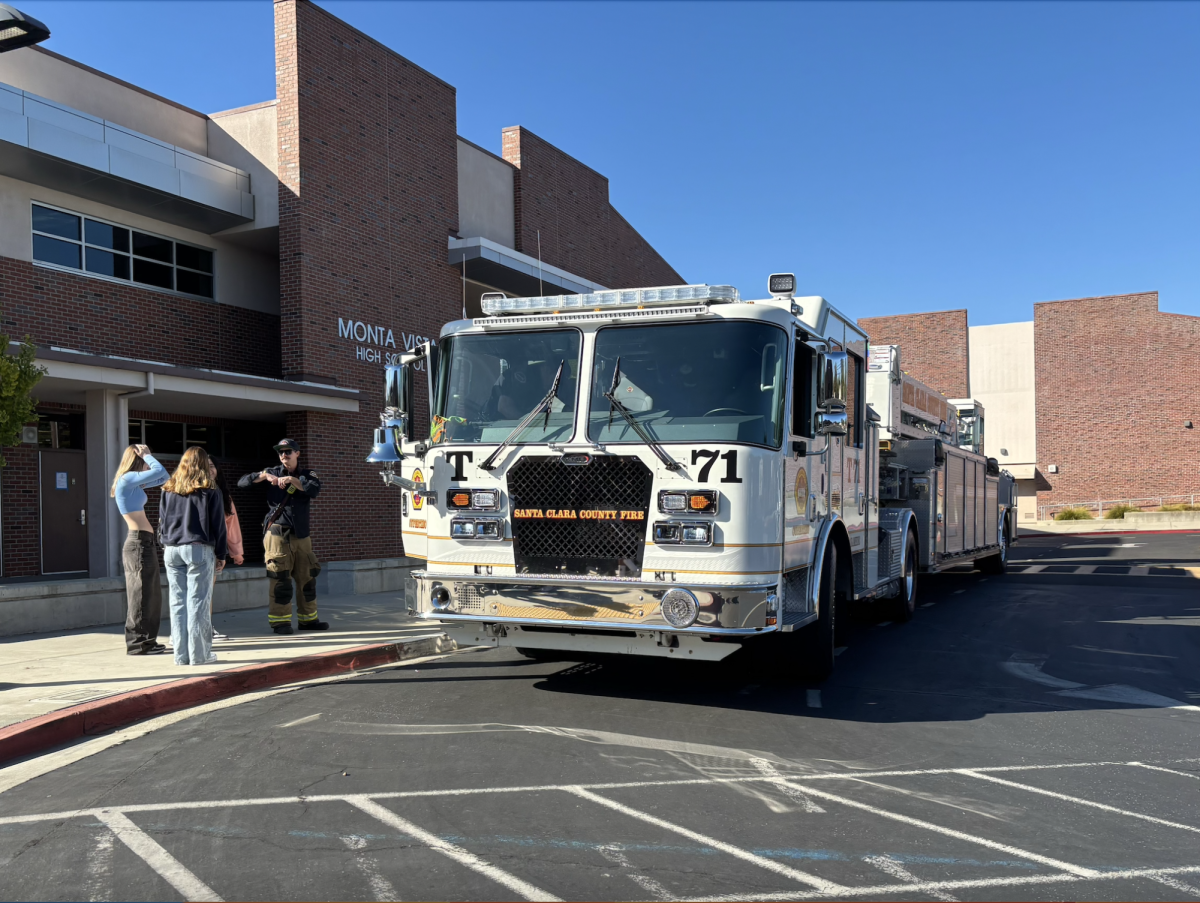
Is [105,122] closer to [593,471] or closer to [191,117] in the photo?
[191,117]

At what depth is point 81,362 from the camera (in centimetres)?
1206

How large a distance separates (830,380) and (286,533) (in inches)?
221

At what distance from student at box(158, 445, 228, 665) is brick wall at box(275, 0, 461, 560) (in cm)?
821

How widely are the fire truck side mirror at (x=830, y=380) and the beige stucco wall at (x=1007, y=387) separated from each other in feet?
131

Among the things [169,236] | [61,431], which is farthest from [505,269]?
[61,431]

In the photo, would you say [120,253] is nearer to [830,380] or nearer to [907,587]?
[907,587]

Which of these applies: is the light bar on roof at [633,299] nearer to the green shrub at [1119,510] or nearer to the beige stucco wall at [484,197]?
the beige stucco wall at [484,197]

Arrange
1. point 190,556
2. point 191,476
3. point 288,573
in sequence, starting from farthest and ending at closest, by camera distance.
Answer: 1. point 288,573
2. point 191,476
3. point 190,556

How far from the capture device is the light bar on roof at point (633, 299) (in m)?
6.98

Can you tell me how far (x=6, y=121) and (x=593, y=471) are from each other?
10819mm

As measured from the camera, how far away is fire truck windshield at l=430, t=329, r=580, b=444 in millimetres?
6992

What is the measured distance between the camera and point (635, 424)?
668 cm

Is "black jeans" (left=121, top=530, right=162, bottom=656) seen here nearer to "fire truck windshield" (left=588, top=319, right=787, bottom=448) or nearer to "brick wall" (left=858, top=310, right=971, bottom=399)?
"fire truck windshield" (left=588, top=319, right=787, bottom=448)

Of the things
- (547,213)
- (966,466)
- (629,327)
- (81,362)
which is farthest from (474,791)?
(547,213)
